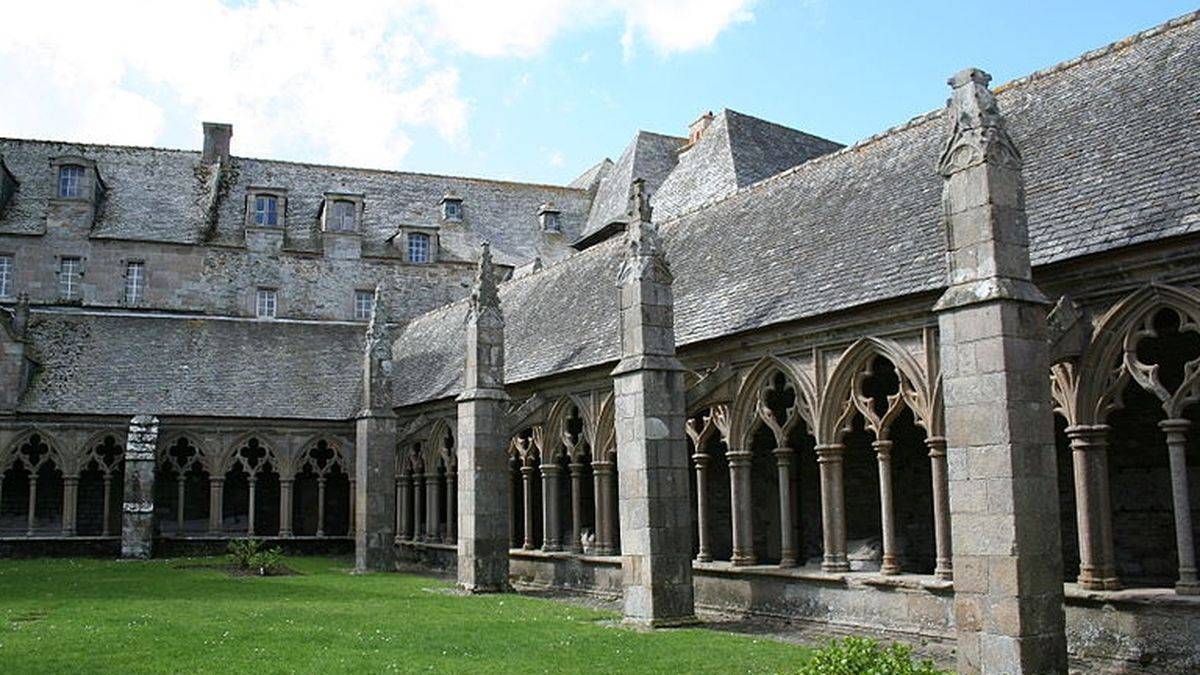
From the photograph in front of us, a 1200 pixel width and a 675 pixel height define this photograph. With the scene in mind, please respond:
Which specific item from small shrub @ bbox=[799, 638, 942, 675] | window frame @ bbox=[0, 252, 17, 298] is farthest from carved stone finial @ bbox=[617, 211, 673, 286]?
window frame @ bbox=[0, 252, 17, 298]

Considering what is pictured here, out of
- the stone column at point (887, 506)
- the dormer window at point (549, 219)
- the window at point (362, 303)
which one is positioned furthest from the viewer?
the dormer window at point (549, 219)

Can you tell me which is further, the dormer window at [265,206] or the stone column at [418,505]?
the dormer window at [265,206]

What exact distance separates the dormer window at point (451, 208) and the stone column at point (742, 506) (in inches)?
1072

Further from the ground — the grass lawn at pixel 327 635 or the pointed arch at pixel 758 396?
the pointed arch at pixel 758 396

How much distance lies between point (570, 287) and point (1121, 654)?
50.3ft

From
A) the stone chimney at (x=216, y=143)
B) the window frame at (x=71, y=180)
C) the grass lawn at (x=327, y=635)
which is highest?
the stone chimney at (x=216, y=143)

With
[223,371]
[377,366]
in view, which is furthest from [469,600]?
[223,371]

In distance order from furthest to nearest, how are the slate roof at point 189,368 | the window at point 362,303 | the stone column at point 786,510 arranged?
the window at point 362,303, the slate roof at point 189,368, the stone column at point 786,510

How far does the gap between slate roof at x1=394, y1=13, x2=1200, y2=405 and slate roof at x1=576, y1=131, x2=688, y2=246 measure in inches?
508

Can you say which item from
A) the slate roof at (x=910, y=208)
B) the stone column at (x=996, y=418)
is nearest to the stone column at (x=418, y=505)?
the slate roof at (x=910, y=208)

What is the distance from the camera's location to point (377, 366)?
2375 cm

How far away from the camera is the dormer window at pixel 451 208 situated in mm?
42031

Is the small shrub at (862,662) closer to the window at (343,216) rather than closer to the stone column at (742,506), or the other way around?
the stone column at (742,506)

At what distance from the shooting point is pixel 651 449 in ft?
48.4
